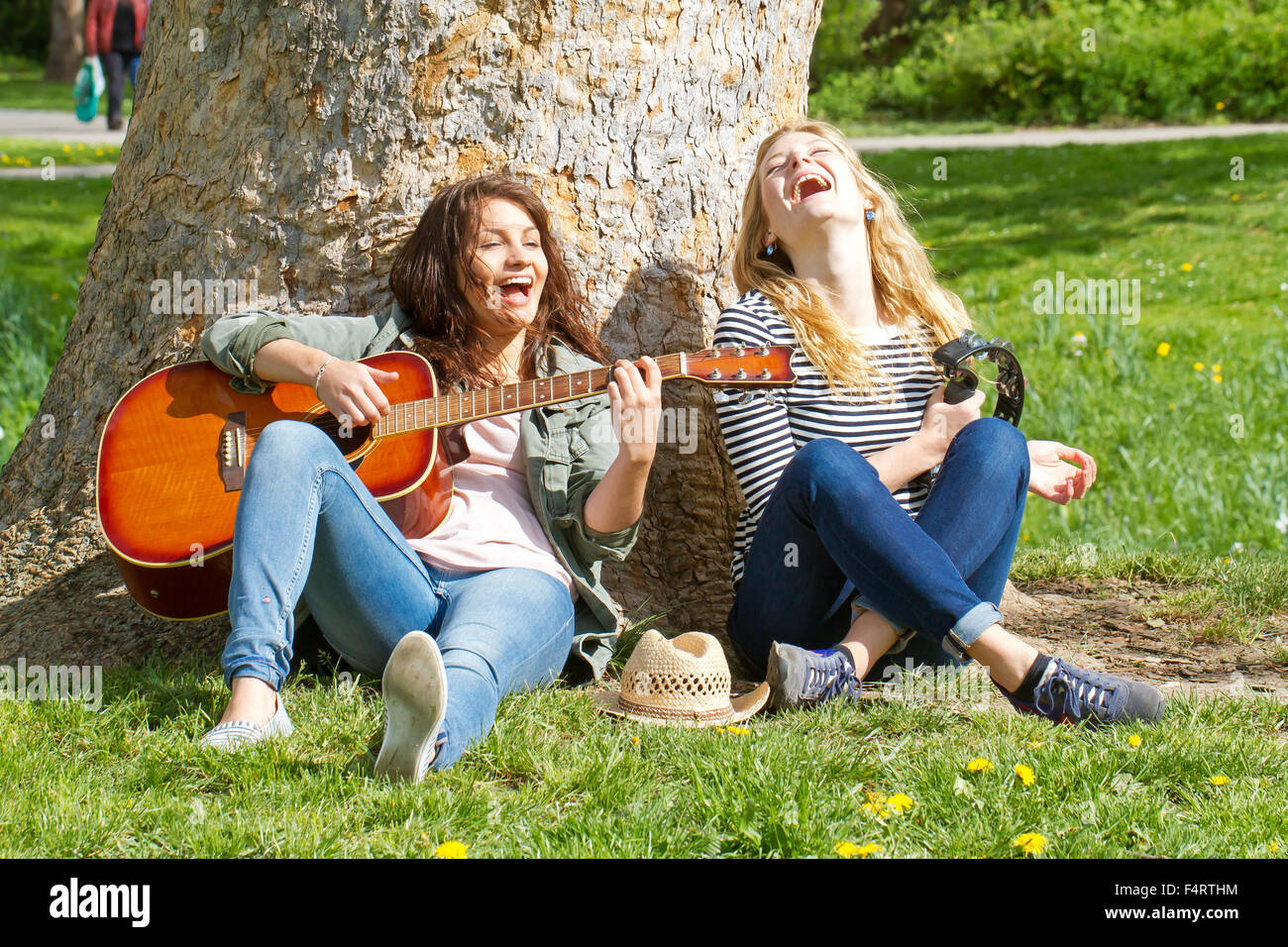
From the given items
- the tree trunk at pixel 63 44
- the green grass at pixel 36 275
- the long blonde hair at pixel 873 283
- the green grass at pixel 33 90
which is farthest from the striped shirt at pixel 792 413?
the tree trunk at pixel 63 44

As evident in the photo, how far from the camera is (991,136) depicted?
14391mm

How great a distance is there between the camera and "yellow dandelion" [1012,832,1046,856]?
84.9 inches

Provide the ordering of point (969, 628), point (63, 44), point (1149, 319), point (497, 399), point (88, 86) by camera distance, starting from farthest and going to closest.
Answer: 1. point (63, 44)
2. point (88, 86)
3. point (1149, 319)
4. point (497, 399)
5. point (969, 628)

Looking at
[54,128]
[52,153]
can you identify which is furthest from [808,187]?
[54,128]

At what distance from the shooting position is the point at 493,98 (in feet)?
10.6

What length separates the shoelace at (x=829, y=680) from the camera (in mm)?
2725

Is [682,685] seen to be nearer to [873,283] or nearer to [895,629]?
[895,629]

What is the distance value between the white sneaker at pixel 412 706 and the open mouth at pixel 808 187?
4.94ft

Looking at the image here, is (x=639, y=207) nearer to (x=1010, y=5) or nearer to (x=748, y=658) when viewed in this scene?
(x=748, y=658)

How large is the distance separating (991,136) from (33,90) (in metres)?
15.7

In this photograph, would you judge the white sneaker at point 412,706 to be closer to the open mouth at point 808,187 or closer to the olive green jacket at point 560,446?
the olive green jacket at point 560,446

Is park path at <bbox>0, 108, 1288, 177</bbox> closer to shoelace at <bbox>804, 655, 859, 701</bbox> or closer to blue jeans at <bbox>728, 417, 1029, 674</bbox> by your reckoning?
blue jeans at <bbox>728, 417, 1029, 674</bbox>

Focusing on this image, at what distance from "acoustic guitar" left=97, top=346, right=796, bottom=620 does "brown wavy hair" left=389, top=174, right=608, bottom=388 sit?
4.1 inches
